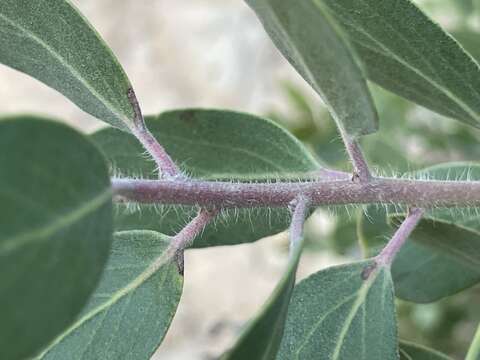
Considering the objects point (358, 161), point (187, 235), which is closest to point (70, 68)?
point (187, 235)

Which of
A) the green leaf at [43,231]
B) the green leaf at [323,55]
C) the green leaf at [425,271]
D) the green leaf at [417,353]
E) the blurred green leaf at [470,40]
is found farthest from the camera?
the blurred green leaf at [470,40]

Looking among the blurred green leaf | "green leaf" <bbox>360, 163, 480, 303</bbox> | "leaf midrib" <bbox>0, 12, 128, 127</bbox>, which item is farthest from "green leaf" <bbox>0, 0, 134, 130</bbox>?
the blurred green leaf

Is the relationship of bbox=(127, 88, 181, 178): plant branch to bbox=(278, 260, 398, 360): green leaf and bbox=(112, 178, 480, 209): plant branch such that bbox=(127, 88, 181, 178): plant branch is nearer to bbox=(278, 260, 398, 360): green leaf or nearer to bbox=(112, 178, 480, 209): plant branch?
bbox=(112, 178, 480, 209): plant branch

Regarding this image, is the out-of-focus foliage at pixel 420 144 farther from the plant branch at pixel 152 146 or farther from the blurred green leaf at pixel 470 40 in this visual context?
the plant branch at pixel 152 146

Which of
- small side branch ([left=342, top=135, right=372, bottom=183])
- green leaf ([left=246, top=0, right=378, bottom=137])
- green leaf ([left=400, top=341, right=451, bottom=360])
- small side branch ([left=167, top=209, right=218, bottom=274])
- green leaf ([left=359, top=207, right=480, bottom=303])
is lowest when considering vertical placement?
green leaf ([left=400, top=341, right=451, bottom=360])

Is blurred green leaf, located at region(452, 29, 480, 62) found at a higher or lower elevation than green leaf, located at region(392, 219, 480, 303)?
higher

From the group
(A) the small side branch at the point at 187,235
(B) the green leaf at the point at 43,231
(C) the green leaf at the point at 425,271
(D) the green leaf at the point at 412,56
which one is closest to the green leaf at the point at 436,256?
(C) the green leaf at the point at 425,271
